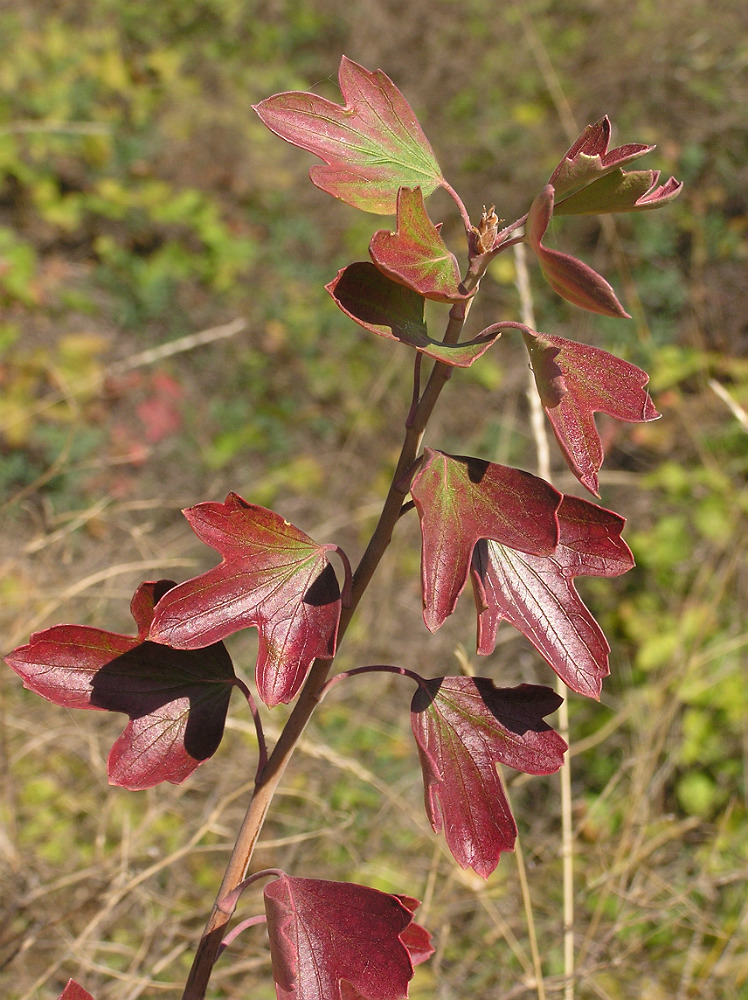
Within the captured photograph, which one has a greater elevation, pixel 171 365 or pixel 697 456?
pixel 171 365

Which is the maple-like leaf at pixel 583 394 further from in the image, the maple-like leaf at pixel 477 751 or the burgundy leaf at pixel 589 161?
the maple-like leaf at pixel 477 751

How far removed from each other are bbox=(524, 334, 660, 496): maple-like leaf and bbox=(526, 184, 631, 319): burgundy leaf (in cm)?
5

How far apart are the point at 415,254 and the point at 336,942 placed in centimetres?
46

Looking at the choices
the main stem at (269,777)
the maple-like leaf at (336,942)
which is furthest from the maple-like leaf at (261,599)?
the maple-like leaf at (336,942)

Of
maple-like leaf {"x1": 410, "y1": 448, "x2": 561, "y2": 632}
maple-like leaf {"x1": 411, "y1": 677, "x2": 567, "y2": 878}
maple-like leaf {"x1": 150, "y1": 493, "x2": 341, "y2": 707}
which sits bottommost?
maple-like leaf {"x1": 411, "y1": 677, "x2": 567, "y2": 878}

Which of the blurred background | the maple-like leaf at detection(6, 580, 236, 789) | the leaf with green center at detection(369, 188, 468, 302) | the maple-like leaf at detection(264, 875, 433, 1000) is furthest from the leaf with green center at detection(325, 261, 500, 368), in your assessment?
the blurred background

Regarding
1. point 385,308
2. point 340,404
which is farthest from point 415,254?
point 340,404

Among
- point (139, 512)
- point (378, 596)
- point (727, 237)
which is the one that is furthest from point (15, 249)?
point (727, 237)

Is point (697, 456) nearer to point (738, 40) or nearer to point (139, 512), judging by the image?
point (139, 512)

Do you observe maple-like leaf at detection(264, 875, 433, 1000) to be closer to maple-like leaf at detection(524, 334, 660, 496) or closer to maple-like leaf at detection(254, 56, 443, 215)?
maple-like leaf at detection(524, 334, 660, 496)

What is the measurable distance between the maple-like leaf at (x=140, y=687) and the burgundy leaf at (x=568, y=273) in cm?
35

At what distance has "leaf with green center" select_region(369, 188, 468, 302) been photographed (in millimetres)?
499

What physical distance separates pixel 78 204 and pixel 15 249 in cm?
29

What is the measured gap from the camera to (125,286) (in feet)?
9.67
